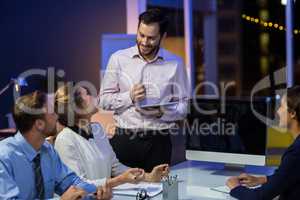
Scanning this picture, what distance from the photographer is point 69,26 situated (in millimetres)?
4867

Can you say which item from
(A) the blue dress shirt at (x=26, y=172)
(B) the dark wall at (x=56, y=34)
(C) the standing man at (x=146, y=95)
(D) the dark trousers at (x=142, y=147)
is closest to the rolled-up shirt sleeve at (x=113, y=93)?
(C) the standing man at (x=146, y=95)

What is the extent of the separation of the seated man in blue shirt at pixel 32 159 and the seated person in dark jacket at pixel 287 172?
2.20 ft

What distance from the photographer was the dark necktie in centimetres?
210

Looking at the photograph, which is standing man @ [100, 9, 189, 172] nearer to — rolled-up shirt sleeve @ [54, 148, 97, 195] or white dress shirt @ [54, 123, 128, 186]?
white dress shirt @ [54, 123, 128, 186]

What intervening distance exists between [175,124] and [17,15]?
226cm

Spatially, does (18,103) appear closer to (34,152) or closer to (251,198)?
(34,152)

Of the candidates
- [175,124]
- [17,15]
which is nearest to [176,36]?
[17,15]

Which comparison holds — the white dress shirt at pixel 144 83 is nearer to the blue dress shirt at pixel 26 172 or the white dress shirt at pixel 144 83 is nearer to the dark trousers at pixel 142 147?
the dark trousers at pixel 142 147

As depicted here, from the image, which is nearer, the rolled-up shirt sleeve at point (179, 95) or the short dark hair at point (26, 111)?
the short dark hair at point (26, 111)

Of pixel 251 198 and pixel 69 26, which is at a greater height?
pixel 69 26

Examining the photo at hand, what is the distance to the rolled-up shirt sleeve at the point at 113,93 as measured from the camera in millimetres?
2967

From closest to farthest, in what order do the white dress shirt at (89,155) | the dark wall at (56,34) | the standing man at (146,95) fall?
the white dress shirt at (89,155)
the standing man at (146,95)
the dark wall at (56,34)

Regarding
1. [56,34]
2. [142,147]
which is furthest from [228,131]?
[56,34]

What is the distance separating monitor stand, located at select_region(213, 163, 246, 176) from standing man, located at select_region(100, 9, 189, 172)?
0.37m
